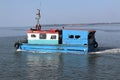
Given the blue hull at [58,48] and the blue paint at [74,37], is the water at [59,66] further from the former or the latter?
the blue paint at [74,37]

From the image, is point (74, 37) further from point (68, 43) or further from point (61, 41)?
point (61, 41)

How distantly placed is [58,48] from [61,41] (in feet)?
4.22

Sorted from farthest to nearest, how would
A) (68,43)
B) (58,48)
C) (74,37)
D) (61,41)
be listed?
1. (61,41)
2. (58,48)
3. (68,43)
4. (74,37)

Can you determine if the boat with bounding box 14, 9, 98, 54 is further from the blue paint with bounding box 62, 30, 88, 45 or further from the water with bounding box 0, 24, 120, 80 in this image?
the water with bounding box 0, 24, 120, 80

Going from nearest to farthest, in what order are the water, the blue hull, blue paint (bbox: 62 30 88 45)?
the water → blue paint (bbox: 62 30 88 45) → the blue hull

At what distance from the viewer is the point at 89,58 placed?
42031mm

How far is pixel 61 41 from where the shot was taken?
A: 153ft

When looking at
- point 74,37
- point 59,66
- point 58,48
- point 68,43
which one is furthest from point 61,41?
point 59,66

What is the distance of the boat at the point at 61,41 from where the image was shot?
148ft

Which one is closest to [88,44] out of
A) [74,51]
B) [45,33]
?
[74,51]

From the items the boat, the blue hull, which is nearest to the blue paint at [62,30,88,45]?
the boat

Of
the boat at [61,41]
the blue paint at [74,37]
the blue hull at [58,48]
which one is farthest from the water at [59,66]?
the blue paint at [74,37]

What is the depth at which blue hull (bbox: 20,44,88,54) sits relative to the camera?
45156 millimetres

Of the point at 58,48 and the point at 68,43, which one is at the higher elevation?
the point at 68,43
